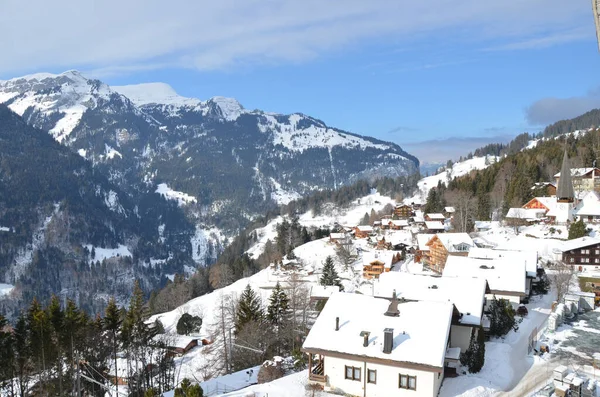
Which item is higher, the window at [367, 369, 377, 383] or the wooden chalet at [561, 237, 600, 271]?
the wooden chalet at [561, 237, 600, 271]

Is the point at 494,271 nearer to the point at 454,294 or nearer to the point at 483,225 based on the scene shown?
the point at 454,294

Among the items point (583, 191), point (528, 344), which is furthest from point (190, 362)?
point (583, 191)

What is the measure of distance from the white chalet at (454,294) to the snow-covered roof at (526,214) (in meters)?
59.3

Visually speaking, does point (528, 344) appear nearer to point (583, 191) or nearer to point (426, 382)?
point (426, 382)

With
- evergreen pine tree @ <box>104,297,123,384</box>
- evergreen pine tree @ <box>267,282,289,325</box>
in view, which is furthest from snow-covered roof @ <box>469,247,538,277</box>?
evergreen pine tree @ <box>104,297,123,384</box>

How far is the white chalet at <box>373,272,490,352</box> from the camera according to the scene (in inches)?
1163

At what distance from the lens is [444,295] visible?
107 ft

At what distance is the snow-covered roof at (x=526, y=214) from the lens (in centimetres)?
8719

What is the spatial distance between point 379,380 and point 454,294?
11.0m

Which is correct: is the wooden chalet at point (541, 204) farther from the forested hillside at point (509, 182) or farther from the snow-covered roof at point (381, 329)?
the snow-covered roof at point (381, 329)

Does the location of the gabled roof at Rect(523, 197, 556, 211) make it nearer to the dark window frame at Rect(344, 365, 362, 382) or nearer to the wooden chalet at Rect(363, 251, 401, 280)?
the wooden chalet at Rect(363, 251, 401, 280)

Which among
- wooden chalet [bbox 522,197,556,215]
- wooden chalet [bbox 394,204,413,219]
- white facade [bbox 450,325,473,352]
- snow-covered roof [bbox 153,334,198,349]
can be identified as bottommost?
snow-covered roof [bbox 153,334,198,349]

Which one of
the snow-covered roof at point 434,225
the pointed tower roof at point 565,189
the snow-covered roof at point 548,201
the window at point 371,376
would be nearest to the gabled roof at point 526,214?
the snow-covered roof at point 548,201

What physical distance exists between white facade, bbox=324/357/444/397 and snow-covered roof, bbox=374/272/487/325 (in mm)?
6507
